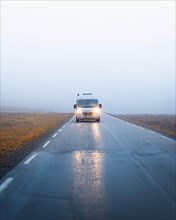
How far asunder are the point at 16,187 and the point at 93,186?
1595 mm

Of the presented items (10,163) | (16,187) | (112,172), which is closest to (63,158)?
(10,163)

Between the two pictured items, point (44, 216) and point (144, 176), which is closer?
point (44, 216)

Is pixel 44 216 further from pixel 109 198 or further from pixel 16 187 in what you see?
pixel 16 187

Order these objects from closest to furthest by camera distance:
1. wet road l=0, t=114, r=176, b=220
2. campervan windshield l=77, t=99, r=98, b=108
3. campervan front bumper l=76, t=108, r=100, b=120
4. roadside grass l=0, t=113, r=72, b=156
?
wet road l=0, t=114, r=176, b=220 → roadside grass l=0, t=113, r=72, b=156 → campervan front bumper l=76, t=108, r=100, b=120 → campervan windshield l=77, t=99, r=98, b=108

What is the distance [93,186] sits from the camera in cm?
898

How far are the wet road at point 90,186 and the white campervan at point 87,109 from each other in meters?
23.6

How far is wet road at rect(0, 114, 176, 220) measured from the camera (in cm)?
690

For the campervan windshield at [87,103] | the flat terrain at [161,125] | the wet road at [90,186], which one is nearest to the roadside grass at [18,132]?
the campervan windshield at [87,103]

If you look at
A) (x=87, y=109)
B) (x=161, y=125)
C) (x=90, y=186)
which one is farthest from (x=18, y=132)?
(x=90, y=186)

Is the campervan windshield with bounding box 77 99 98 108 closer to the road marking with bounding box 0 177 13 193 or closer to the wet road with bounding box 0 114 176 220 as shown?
the wet road with bounding box 0 114 176 220

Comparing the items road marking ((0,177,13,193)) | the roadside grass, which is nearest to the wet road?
road marking ((0,177,13,193))

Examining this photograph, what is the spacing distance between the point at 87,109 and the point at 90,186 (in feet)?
97.5

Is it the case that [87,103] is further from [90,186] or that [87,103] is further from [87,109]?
[90,186]

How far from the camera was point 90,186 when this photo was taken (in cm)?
897
